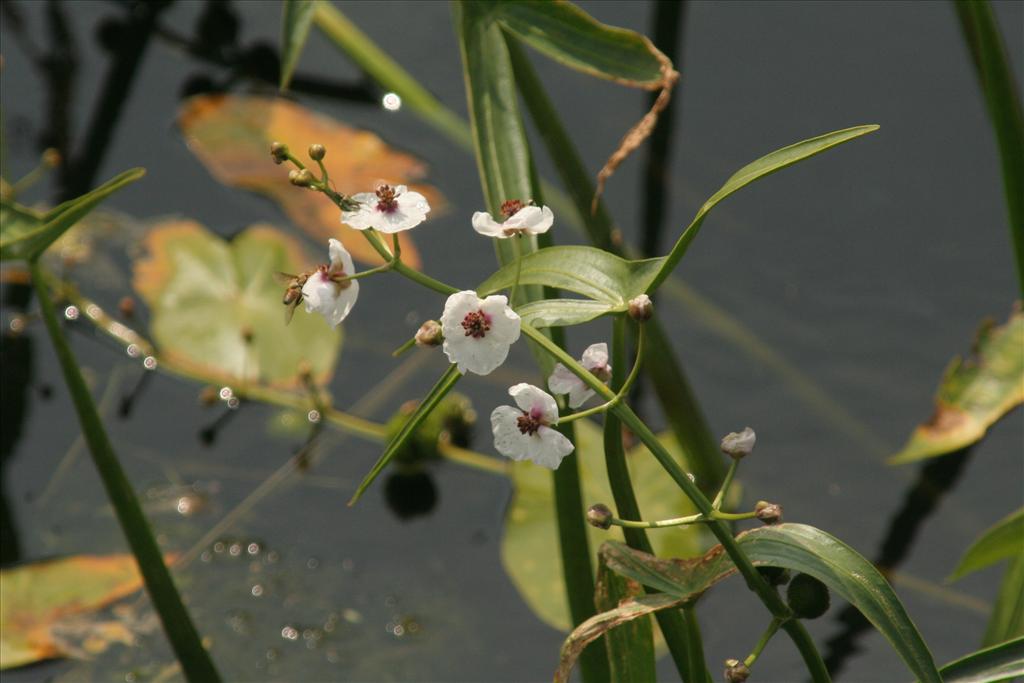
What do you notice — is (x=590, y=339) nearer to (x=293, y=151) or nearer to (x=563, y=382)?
(x=293, y=151)

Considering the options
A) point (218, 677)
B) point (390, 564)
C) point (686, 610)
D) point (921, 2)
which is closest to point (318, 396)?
point (390, 564)

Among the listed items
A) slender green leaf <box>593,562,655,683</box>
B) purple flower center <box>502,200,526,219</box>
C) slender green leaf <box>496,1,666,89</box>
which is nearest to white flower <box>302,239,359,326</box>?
purple flower center <box>502,200,526,219</box>

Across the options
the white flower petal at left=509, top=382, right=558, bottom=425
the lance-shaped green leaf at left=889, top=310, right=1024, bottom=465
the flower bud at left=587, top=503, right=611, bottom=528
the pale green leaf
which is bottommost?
the pale green leaf

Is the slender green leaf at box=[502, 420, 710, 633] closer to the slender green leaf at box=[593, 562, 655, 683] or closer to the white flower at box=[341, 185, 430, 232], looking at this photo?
the slender green leaf at box=[593, 562, 655, 683]

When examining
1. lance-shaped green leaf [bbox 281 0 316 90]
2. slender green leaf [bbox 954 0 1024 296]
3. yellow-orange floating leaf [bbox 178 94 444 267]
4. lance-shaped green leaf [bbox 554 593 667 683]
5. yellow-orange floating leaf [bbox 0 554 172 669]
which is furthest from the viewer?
yellow-orange floating leaf [bbox 178 94 444 267]

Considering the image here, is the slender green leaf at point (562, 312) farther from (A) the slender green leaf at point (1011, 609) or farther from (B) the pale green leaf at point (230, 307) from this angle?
(B) the pale green leaf at point (230, 307)

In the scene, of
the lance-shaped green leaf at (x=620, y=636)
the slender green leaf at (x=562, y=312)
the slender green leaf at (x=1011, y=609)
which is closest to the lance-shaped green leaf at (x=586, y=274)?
the slender green leaf at (x=562, y=312)

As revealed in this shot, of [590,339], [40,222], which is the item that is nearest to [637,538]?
[40,222]
